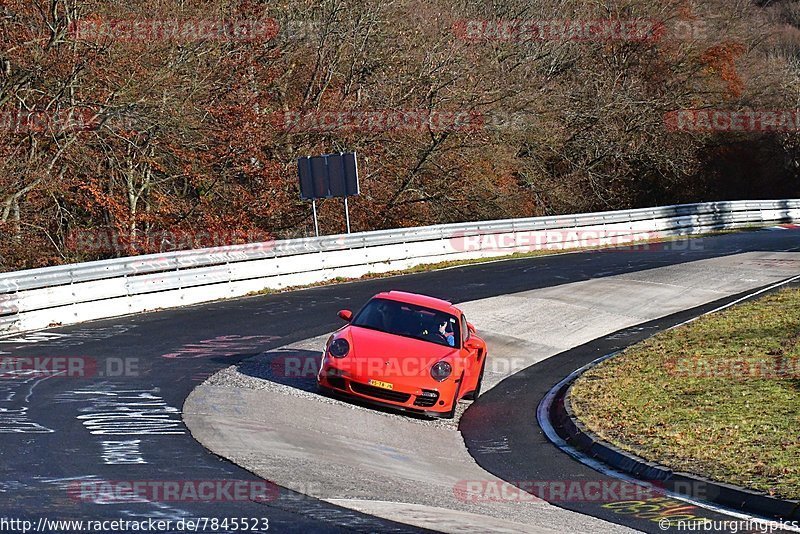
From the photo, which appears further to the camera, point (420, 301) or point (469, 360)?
point (420, 301)

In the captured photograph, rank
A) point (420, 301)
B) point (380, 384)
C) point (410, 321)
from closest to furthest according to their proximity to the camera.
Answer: point (380, 384) → point (410, 321) → point (420, 301)

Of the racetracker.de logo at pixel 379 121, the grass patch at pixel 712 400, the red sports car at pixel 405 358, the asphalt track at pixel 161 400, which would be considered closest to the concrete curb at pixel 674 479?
the grass patch at pixel 712 400

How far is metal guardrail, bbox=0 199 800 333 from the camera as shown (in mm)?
18484

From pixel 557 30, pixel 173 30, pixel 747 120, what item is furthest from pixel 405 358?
pixel 747 120

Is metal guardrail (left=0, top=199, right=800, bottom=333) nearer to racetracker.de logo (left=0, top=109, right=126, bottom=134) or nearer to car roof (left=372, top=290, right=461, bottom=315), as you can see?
car roof (left=372, top=290, right=461, bottom=315)

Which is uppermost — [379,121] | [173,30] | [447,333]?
[173,30]

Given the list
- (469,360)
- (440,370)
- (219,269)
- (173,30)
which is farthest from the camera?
(173,30)

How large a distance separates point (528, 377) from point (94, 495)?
945 cm

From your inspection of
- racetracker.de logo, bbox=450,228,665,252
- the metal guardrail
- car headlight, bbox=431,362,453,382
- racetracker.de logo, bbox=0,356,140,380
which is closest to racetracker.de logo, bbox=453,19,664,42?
racetracker.de logo, bbox=450,228,665,252

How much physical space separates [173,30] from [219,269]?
41.6 feet

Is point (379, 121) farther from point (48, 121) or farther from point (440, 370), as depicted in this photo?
point (440, 370)

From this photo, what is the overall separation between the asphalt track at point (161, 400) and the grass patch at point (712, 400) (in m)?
1.14

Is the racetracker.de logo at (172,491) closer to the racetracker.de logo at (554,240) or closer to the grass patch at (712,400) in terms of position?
the grass patch at (712,400)

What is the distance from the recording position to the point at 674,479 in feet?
31.8
